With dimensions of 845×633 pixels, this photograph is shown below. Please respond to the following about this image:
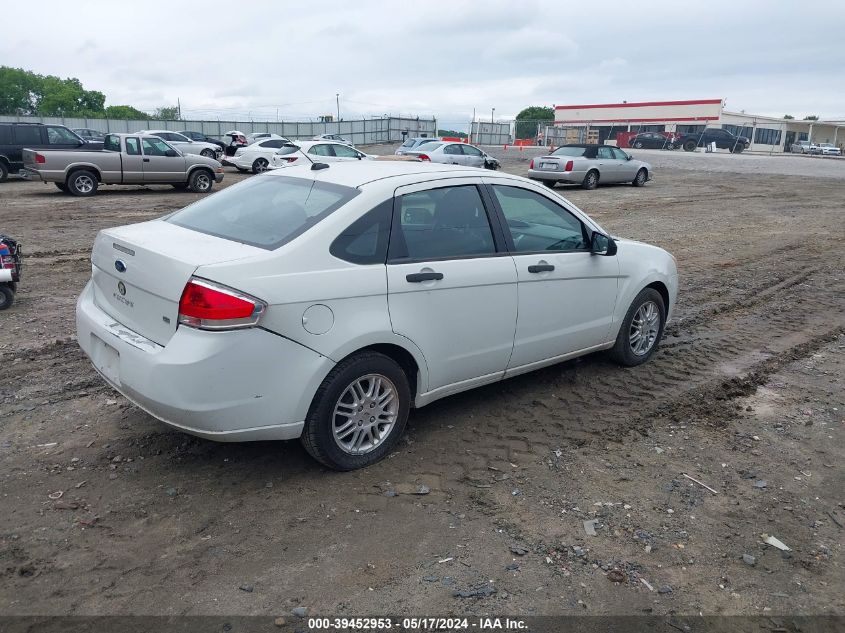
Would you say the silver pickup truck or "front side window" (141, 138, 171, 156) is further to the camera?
"front side window" (141, 138, 171, 156)

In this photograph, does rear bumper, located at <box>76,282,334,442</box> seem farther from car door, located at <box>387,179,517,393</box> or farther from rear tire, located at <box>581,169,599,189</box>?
rear tire, located at <box>581,169,599,189</box>

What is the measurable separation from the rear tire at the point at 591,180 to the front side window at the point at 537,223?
59.6ft

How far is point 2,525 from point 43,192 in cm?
1798

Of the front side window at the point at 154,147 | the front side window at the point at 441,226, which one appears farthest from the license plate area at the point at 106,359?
the front side window at the point at 154,147

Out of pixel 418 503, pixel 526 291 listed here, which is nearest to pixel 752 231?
pixel 526 291

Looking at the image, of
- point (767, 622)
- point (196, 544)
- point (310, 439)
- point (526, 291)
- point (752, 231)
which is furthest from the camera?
point (752, 231)

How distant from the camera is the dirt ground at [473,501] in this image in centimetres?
311

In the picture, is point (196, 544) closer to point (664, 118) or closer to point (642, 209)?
point (642, 209)

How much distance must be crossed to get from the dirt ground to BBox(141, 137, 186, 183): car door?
13.3 m

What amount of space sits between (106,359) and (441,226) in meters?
2.17

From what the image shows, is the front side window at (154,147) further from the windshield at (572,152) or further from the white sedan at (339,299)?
the white sedan at (339,299)

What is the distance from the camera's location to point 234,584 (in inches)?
122

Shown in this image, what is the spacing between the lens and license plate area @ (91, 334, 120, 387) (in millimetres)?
3895

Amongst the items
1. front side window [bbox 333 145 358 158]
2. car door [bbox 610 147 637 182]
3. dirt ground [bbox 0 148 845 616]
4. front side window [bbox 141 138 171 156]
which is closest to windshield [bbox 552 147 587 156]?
car door [bbox 610 147 637 182]
